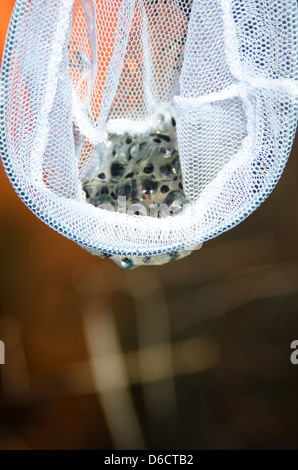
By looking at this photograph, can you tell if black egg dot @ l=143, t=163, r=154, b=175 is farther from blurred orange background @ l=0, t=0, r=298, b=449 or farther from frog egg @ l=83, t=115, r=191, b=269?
blurred orange background @ l=0, t=0, r=298, b=449

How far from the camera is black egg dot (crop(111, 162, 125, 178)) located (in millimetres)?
705

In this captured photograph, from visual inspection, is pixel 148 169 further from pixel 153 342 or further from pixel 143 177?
pixel 153 342

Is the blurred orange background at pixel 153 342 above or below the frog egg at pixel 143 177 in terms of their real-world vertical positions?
above

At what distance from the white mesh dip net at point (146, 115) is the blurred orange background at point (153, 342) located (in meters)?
0.97

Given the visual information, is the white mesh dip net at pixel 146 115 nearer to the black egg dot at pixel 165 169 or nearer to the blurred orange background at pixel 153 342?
the black egg dot at pixel 165 169

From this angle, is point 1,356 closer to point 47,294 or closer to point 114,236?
point 47,294

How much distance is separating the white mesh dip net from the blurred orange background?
3.17 feet

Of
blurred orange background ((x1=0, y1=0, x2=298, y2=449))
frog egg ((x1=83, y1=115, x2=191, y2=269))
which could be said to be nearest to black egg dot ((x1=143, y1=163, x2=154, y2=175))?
frog egg ((x1=83, y1=115, x2=191, y2=269))

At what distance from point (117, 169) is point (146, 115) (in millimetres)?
90

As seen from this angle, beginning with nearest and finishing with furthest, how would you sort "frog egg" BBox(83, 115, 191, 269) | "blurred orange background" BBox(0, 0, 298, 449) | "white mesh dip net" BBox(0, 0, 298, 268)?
"white mesh dip net" BBox(0, 0, 298, 268), "frog egg" BBox(83, 115, 191, 269), "blurred orange background" BBox(0, 0, 298, 449)

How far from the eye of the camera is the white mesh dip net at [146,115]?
1.87 ft

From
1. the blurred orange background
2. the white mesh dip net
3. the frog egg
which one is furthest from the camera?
the blurred orange background

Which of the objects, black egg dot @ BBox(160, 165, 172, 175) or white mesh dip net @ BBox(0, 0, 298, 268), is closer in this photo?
white mesh dip net @ BBox(0, 0, 298, 268)

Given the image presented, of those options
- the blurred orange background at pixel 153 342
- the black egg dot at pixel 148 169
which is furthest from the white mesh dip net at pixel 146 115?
the blurred orange background at pixel 153 342
